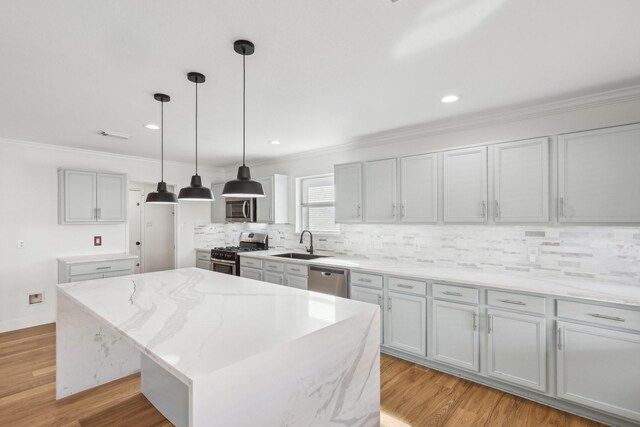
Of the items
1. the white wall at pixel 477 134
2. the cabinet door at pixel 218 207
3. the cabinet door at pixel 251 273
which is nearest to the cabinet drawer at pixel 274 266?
the cabinet door at pixel 251 273

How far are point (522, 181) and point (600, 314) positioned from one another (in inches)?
44.6

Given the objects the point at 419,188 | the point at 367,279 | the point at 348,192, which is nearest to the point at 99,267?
the point at 348,192

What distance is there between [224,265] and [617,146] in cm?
478

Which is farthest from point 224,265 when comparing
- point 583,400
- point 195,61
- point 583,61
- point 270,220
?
point 583,61

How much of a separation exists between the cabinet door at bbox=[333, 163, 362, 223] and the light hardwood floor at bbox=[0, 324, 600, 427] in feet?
5.66

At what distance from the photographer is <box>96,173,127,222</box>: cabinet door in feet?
14.9

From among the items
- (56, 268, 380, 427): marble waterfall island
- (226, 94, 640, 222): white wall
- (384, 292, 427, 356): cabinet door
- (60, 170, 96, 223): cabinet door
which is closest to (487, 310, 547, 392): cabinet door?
(384, 292, 427, 356): cabinet door

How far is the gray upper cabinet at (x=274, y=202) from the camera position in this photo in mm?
4945

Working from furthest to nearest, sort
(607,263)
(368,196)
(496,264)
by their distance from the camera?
(368,196) → (496,264) → (607,263)

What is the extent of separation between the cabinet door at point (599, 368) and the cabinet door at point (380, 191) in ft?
5.98

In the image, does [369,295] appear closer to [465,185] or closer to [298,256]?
[465,185]

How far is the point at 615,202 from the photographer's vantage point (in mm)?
2348

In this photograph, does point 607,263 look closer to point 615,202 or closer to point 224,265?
point 615,202

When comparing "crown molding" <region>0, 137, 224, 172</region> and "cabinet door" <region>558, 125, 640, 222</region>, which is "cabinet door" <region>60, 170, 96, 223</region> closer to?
"crown molding" <region>0, 137, 224, 172</region>
